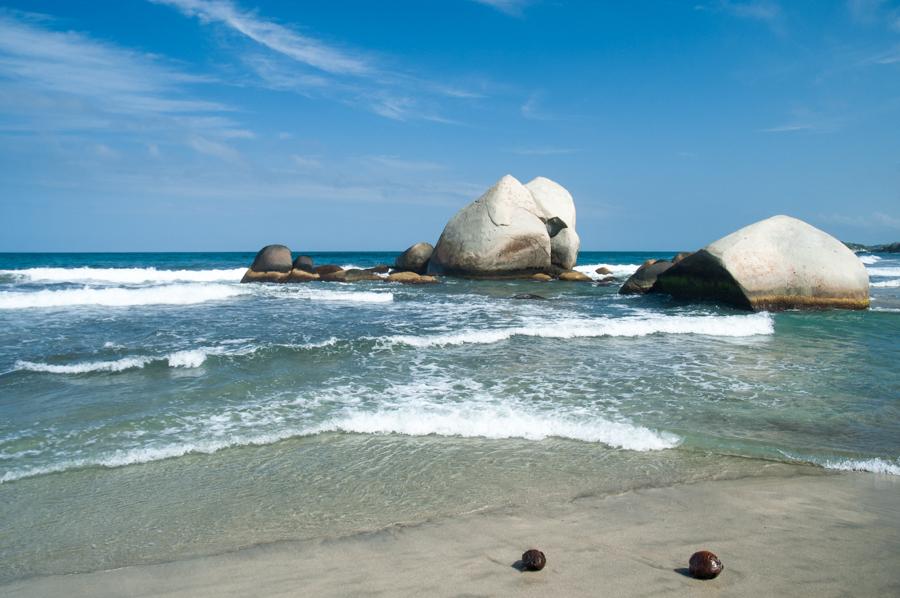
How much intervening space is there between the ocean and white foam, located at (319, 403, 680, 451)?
28 mm

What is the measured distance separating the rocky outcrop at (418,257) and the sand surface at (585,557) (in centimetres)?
2551

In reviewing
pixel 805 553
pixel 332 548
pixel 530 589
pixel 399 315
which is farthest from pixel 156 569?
pixel 399 315

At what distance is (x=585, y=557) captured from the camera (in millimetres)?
3107

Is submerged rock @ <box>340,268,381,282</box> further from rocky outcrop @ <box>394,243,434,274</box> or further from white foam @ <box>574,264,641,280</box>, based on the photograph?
white foam @ <box>574,264,641,280</box>

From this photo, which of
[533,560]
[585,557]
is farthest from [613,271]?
[533,560]

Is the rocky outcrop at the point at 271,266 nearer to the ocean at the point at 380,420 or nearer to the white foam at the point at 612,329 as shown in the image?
the ocean at the point at 380,420

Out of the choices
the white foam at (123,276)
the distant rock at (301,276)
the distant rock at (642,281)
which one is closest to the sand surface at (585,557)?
the distant rock at (642,281)

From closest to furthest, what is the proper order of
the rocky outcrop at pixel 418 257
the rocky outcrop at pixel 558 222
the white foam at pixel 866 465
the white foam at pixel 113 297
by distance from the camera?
the white foam at pixel 866 465 → the white foam at pixel 113 297 → the rocky outcrop at pixel 558 222 → the rocky outcrop at pixel 418 257

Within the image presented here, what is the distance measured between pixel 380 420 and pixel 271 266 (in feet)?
73.7

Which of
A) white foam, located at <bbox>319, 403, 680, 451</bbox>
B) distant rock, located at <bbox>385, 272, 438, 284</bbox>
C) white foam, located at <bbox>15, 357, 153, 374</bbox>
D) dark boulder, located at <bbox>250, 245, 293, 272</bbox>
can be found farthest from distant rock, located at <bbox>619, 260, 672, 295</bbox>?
white foam, located at <bbox>15, 357, 153, 374</bbox>

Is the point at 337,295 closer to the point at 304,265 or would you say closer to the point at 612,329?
the point at 304,265

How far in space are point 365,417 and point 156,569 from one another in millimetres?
2813

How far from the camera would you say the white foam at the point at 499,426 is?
17.3ft

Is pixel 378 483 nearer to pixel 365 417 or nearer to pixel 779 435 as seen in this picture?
pixel 365 417
